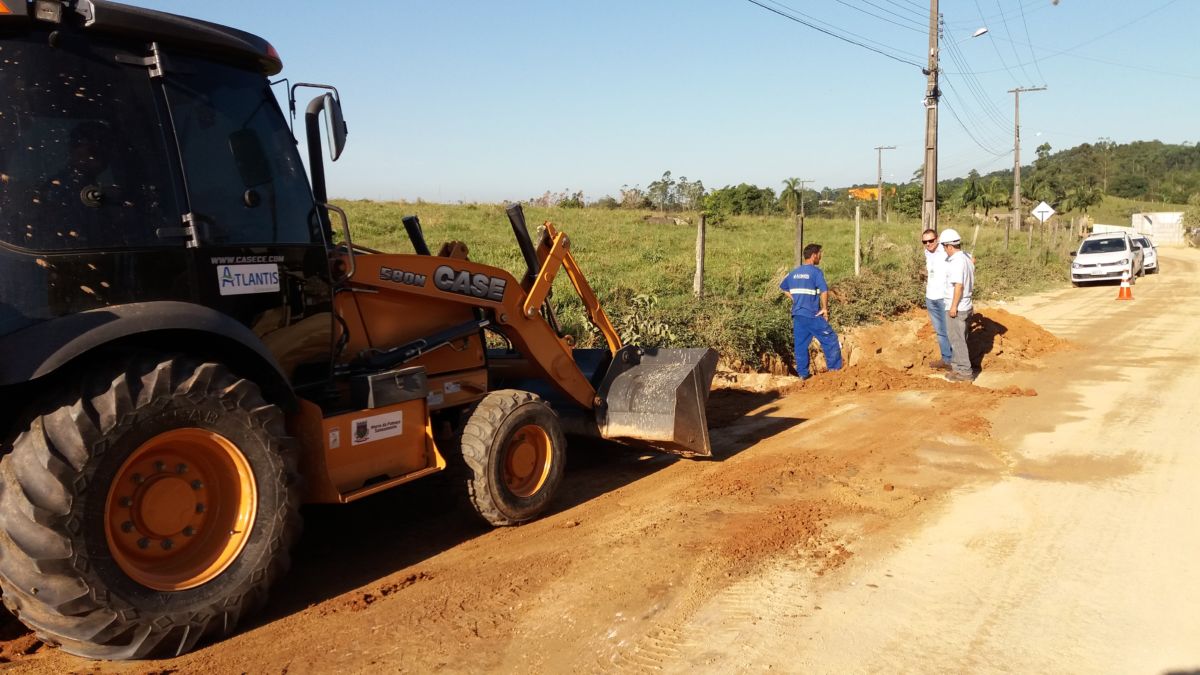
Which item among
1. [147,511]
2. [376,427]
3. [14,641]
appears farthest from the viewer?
[376,427]

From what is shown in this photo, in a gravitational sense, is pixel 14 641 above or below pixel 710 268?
below

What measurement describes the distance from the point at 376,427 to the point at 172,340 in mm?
1140

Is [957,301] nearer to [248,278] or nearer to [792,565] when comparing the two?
[792,565]

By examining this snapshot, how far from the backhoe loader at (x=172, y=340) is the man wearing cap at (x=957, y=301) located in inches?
271

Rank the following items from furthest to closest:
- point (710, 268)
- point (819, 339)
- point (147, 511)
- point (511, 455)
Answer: point (710, 268) → point (819, 339) → point (511, 455) → point (147, 511)

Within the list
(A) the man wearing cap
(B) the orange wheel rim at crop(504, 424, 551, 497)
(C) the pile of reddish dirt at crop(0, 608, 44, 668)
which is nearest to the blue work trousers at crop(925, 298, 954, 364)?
(A) the man wearing cap

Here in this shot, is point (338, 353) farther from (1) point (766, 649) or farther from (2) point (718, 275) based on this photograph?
(2) point (718, 275)

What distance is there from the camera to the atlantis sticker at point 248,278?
12.7ft

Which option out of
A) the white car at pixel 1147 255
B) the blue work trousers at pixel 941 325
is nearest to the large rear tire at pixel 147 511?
the blue work trousers at pixel 941 325

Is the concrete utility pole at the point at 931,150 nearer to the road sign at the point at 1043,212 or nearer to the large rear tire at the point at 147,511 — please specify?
the road sign at the point at 1043,212

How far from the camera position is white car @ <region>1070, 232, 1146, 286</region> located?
23.0 metres

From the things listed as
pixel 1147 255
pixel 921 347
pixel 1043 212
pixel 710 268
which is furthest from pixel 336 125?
pixel 1043 212

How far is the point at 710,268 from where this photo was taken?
18.6 meters

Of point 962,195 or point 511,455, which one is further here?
point 962,195
